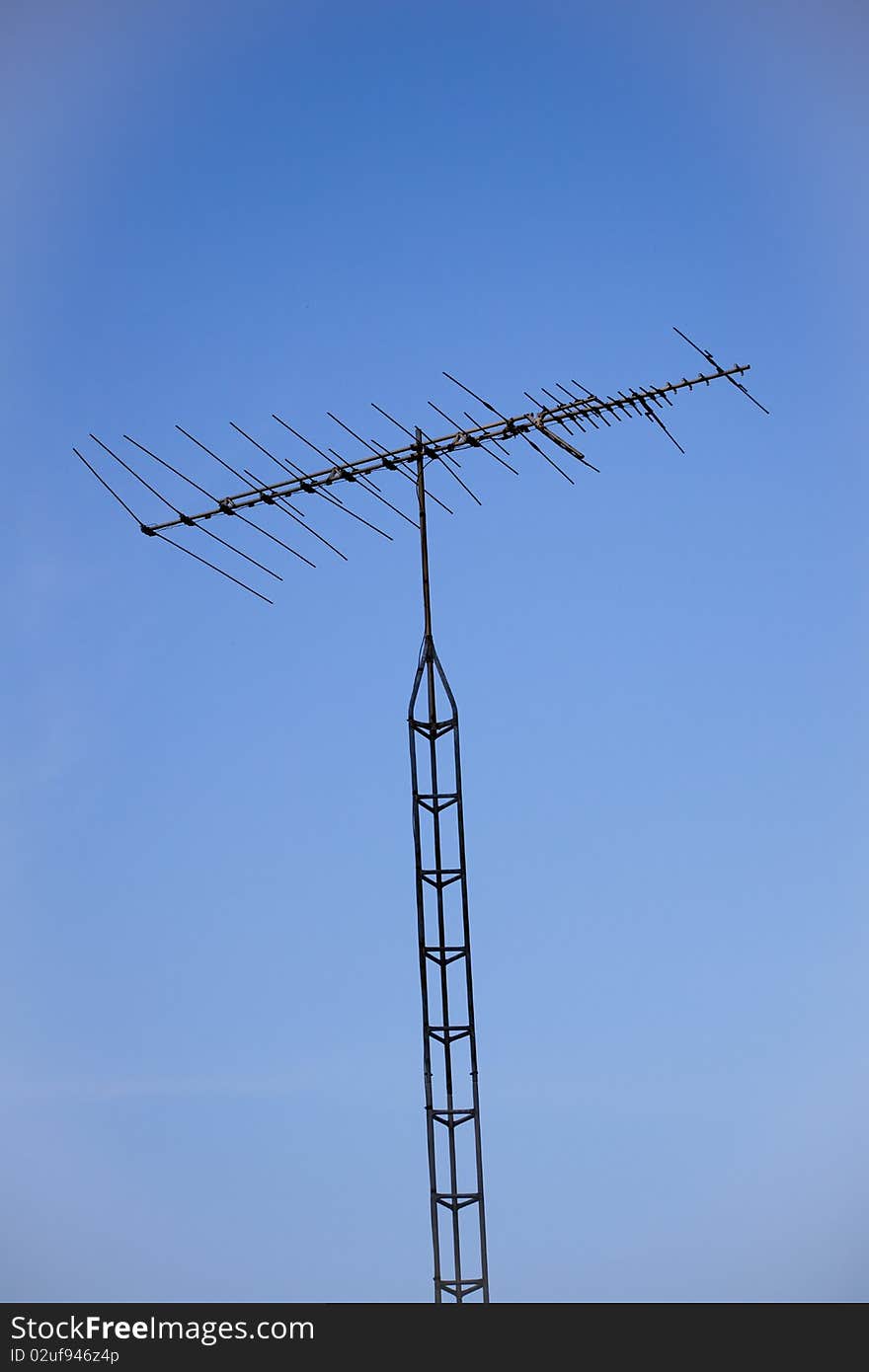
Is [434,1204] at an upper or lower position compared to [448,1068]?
lower

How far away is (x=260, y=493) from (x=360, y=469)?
1.23 meters

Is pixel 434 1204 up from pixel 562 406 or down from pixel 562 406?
down

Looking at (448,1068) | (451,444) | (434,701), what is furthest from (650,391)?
(448,1068)

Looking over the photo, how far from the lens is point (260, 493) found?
20.4m
